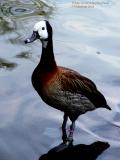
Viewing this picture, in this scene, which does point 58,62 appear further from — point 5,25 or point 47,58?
point 47,58

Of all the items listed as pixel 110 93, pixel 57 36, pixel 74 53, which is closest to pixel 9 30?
pixel 57 36

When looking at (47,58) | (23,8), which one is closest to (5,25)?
(23,8)

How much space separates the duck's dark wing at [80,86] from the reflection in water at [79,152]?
1.68ft

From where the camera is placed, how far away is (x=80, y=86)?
6.20 metres

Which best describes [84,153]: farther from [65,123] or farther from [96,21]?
[96,21]

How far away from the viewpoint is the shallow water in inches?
259

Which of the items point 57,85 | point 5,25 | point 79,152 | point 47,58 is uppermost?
point 47,58

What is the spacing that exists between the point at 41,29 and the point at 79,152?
62.3 inches

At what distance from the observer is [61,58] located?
894 centimetres

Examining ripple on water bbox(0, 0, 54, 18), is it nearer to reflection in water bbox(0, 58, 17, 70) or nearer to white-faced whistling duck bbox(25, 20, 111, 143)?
reflection in water bbox(0, 58, 17, 70)

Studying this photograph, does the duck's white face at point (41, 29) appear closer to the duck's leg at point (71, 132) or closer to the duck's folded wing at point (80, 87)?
the duck's folded wing at point (80, 87)

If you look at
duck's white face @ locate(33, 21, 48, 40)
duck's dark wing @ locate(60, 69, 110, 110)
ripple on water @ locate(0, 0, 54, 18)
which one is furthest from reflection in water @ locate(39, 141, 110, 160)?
ripple on water @ locate(0, 0, 54, 18)

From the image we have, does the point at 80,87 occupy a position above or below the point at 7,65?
above

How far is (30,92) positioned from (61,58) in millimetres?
1448
